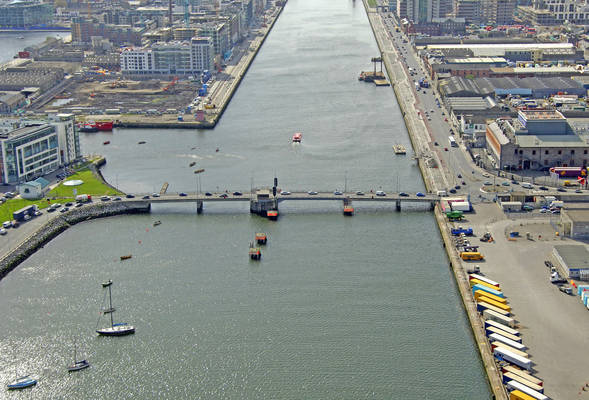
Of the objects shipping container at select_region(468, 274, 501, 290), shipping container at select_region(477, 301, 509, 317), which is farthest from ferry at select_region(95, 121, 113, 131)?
shipping container at select_region(477, 301, 509, 317)

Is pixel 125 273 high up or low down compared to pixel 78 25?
down

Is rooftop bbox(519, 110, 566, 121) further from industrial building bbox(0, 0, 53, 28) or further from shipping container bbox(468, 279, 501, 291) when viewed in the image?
industrial building bbox(0, 0, 53, 28)

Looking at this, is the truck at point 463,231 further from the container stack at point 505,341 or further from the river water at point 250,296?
the container stack at point 505,341

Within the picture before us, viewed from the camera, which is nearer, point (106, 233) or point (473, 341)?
point (473, 341)

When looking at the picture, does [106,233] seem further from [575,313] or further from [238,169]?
[575,313]

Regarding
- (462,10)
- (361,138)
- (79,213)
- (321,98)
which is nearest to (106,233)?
(79,213)

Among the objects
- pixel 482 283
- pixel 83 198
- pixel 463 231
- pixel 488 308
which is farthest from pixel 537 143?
pixel 83 198

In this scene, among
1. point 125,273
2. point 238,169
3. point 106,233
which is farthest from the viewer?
point 238,169
